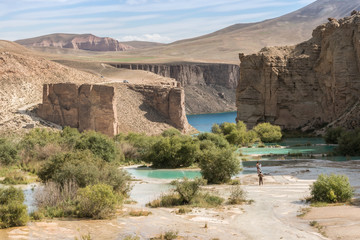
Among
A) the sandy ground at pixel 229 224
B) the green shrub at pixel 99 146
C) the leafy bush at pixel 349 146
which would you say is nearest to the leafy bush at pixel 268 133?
the leafy bush at pixel 349 146

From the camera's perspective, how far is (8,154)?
35281 mm

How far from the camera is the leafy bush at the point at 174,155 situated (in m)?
36.4

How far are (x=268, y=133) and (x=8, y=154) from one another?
93.4 feet

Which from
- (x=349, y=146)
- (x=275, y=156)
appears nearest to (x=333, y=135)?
(x=349, y=146)

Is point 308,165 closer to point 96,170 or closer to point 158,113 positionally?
point 96,170

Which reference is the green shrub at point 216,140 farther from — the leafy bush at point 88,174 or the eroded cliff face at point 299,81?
the eroded cliff face at point 299,81

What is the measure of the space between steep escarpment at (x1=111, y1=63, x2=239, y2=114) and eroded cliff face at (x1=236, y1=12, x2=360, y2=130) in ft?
251

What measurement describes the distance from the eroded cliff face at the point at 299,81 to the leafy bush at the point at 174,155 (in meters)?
27.7

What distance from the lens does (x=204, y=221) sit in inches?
719

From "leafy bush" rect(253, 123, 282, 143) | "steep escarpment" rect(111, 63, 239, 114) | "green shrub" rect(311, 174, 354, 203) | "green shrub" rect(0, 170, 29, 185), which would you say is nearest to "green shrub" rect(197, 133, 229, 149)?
"leafy bush" rect(253, 123, 282, 143)

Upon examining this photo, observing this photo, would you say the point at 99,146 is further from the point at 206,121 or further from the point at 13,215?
the point at 206,121

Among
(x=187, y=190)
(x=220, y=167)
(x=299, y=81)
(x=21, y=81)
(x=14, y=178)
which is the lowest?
(x=14, y=178)

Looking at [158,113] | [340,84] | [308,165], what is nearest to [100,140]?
[308,165]

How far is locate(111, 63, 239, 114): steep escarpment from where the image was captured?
497 feet
